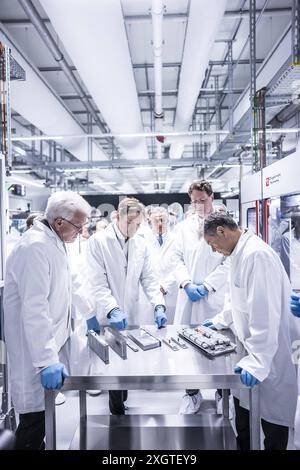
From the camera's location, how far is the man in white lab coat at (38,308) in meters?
1.31

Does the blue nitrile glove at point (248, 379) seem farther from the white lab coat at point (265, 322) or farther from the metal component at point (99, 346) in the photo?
the metal component at point (99, 346)

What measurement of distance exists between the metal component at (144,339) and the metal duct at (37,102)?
247 cm

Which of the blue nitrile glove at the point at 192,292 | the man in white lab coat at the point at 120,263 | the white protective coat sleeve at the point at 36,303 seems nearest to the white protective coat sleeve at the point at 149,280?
the man in white lab coat at the point at 120,263

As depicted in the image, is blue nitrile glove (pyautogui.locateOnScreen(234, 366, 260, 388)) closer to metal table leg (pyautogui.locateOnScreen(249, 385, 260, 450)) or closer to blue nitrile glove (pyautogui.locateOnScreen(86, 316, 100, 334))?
metal table leg (pyautogui.locateOnScreen(249, 385, 260, 450))

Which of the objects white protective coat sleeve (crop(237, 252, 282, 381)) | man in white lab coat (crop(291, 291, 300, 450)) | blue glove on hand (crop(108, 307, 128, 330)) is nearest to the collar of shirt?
blue glove on hand (crop(108, 307, 128, 330))

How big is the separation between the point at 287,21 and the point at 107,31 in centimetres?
215

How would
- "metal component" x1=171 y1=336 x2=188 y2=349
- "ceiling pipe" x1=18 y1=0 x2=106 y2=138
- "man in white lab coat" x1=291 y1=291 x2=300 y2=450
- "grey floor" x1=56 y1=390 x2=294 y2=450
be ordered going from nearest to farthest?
"man in white lab coat" x1=291 y1=291 x2=300 y2=450, "metal component" x1=171 y1=336 x2=188 y2=349, "grey floor" x1=56 y1=390 x2=294 y2=450, "ceiling pipe" x1=18 y1=0 x2=106 y2=138

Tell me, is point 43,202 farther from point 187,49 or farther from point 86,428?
point 86,428

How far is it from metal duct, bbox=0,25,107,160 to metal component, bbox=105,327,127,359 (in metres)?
2.44

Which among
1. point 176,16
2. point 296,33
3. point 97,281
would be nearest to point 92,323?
point 97,281

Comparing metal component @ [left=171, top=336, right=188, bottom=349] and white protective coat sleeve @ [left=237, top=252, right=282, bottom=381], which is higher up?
white protective coat sleeve @ [left=237, top=252, right=282, bottom=381]

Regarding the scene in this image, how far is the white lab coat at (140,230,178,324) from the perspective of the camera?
114 inches
